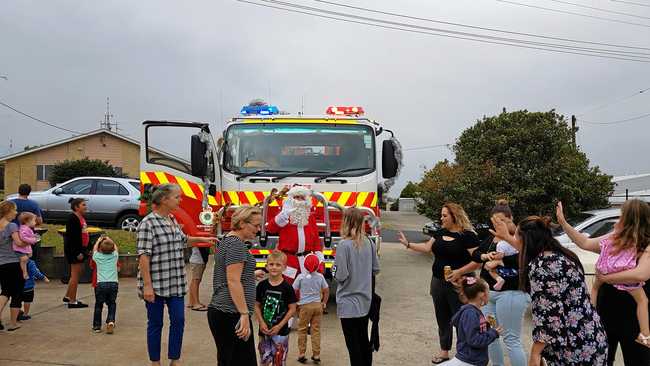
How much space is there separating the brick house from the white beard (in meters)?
29.3

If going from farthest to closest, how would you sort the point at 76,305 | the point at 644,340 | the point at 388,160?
the point at 388,160
the point at 76,305
the point at 644,340

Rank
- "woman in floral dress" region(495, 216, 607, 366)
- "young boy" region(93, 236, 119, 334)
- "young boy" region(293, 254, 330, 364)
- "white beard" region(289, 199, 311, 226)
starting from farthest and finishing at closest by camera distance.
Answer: "young boy" region(93, 236, 119, 334) → "white beard" region(289, 199, 311, 226) → "young boy" region(293, 254, 330, 364) → "woman in floral dress" region(495, 216, 607, 366)

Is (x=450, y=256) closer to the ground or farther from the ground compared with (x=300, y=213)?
closer to the ground

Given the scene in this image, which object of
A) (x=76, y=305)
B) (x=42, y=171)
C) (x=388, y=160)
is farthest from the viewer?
(x=42, y=171)

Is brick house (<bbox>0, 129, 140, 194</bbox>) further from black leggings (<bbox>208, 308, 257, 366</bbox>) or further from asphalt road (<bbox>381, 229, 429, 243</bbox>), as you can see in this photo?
black leggings (<bbox>208, 308, 257, 366</bbox>)

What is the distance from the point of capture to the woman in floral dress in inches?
133

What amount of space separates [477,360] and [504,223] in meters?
1.31

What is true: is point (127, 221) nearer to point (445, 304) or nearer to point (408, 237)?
point (445, 304)

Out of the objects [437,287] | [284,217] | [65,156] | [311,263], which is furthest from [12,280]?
[65,156]

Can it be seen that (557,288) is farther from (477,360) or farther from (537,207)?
(537,207)

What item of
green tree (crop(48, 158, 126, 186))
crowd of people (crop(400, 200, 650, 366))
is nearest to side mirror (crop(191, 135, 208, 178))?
crowd of people (crop(400, 200, 650, 366))

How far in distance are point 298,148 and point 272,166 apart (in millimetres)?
468

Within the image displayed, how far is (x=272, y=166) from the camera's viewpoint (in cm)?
749

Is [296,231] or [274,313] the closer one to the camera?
[274,313]
